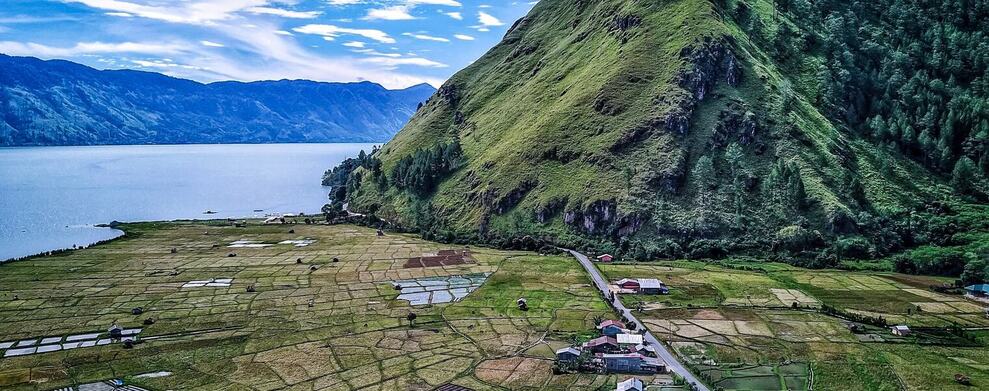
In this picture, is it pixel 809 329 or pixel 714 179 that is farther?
pixel 714 179

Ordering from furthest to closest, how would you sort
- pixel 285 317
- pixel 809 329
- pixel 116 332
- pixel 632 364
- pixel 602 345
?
pixel 285 317, pixel 809 329, pixel 116 332, pixel 602 345, pixel 632 364

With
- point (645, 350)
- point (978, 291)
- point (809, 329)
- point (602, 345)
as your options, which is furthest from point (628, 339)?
point (978, 291)

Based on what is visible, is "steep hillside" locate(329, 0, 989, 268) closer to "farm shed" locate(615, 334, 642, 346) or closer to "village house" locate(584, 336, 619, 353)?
"farm shed" locate(615, 334, 642, 346)

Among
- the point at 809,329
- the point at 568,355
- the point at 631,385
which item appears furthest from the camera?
the point at 809,329

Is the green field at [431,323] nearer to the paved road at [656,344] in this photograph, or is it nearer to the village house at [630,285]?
the paved road at [656,344]

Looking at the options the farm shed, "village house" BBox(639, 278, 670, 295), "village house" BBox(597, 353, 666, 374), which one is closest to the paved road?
"village house" BBox(597, 353, 666, 374)

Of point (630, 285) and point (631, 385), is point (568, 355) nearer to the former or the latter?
point (631, 385)

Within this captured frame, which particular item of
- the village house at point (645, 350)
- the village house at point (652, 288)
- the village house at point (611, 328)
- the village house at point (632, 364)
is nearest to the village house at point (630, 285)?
the village house at point (652, 288)
